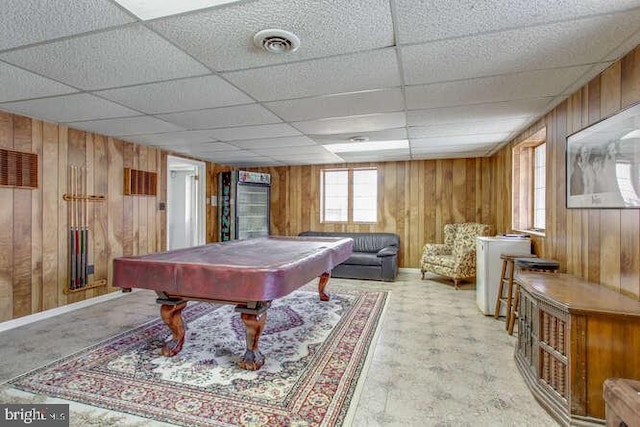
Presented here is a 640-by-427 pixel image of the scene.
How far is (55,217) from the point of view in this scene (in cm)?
366

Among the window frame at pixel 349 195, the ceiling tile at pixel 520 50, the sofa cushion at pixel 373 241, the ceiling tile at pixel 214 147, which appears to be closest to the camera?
the ceiling tile at pixel 520 50

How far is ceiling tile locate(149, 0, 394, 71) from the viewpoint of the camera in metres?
1.56

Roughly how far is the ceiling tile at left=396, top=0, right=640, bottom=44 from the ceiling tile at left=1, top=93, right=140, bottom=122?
104 inches

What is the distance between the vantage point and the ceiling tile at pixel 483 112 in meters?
2.97

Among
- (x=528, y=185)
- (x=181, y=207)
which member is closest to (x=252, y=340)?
(x=528, y=185)

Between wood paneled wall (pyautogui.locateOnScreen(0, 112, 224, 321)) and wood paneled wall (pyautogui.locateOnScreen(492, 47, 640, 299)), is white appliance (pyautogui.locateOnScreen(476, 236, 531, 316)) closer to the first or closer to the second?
wood paneled wall (pyautogui.locateOnScreen(492, 47, 640, 299))

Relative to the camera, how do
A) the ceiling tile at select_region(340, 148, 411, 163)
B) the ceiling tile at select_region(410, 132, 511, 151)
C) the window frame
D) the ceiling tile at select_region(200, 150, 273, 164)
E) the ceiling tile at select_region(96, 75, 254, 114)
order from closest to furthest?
the ceiling tile at select_region(96, 75, 254, 114), the ceiling tile at select_region(410, 132, 511, 151), the ceiling tile at select_region(340, 148, 411, 163), the ceiling tile at select_region(200, 150, 273, 164), the window frame

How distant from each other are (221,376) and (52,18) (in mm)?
2300

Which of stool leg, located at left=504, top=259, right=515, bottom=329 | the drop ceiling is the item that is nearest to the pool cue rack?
the drop ceiling

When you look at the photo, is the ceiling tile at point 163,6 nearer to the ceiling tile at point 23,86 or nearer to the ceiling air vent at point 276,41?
the ceiling air vent at point 276,41

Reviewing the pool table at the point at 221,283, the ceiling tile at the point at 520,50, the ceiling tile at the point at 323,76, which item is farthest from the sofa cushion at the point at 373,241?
the ceiling tile at the point at 520,50

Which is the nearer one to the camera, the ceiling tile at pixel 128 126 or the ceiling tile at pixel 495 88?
the ceiling tile at pixel 495 88

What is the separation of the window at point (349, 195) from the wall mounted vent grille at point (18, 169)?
455 cm

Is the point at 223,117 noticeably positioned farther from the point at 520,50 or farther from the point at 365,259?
the point at 365,259
